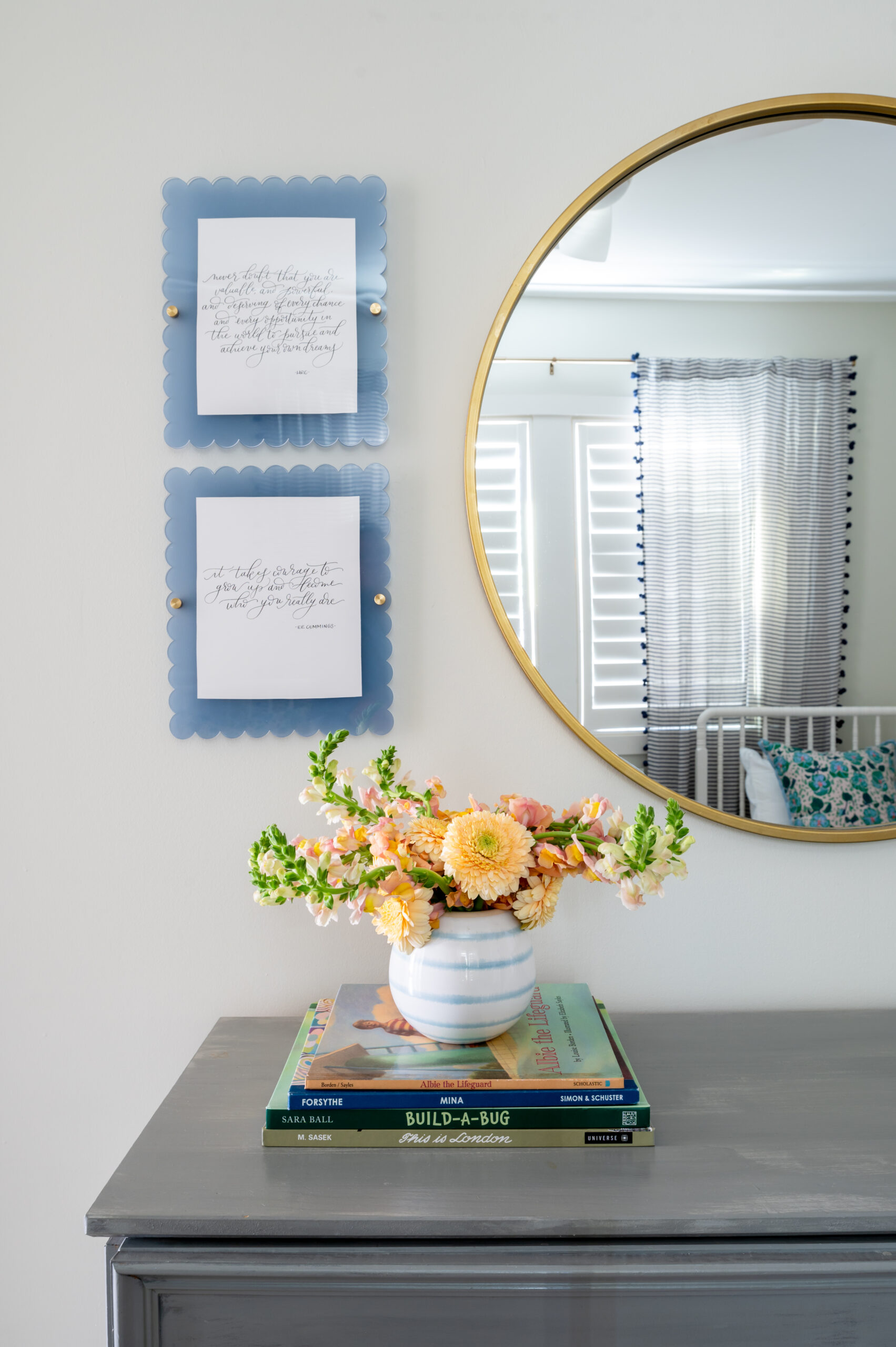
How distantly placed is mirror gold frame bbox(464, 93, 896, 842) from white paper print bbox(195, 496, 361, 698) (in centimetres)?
17

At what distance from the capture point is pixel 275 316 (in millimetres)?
1093

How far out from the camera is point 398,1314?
27.7 inches

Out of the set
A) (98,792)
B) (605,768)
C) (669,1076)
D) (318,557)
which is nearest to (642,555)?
(605,768)

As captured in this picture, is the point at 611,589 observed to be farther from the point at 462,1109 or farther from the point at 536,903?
the point at 462,1109

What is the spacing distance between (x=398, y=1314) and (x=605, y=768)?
0.63 meters

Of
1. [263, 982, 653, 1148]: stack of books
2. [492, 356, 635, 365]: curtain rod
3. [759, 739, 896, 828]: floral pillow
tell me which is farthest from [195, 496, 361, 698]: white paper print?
[759, 739, 896, 828]: floral pillow

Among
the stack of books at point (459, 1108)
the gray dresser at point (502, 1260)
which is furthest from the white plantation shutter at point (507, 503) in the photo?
the gray dresser at point (502, 1260)

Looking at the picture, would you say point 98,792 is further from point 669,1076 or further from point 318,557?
point 669,1076

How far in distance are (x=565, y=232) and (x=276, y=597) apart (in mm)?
605

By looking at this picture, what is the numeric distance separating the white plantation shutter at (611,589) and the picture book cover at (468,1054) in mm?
352

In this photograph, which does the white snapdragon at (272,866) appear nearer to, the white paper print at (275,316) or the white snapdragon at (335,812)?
the white snapdragon at (335,812)

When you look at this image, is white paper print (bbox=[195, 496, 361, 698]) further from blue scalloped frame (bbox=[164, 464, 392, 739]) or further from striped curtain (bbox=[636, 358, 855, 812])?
striped curtain (bbox=[636, 358, 855, 812])

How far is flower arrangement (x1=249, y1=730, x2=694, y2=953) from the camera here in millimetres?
820

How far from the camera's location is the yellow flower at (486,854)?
2.69 feet
